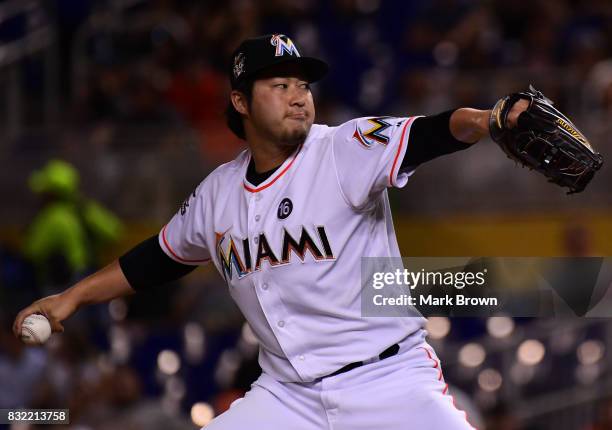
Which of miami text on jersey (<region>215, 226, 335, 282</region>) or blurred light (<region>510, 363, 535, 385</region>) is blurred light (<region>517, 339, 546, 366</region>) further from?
miami text on jersey (<region>215, 226, 335, 282</region>)

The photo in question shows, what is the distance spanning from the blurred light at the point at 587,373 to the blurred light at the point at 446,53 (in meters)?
2.97

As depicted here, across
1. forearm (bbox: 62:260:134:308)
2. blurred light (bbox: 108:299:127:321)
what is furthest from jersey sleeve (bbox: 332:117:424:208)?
blurred light (bbox: 108:299:127:321)

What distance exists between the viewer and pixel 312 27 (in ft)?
31.3

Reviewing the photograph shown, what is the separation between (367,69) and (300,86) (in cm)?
508

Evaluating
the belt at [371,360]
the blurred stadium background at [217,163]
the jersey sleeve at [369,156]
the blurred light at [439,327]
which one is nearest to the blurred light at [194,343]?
the blurred stadium background at [217,163]

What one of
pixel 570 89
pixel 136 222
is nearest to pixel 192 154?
pixel 136 222

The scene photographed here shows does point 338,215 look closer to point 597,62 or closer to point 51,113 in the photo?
point 597,62

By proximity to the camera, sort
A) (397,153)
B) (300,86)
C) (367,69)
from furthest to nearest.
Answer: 1. (367,69)
2. (300,86)
3. (397,153)

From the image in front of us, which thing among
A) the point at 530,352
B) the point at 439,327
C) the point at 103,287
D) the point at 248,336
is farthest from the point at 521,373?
the point at 103,287

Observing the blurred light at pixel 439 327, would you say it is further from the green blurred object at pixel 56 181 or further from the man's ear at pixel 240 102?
the man's ear at pixel 240 102

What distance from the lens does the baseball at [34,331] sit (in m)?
4.00

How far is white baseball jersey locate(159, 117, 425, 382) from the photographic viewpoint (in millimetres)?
3713

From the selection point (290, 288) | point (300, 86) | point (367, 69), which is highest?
point (367, 69)

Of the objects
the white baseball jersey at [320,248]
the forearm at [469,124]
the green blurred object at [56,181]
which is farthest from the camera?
the green blurred object at [56,181]
